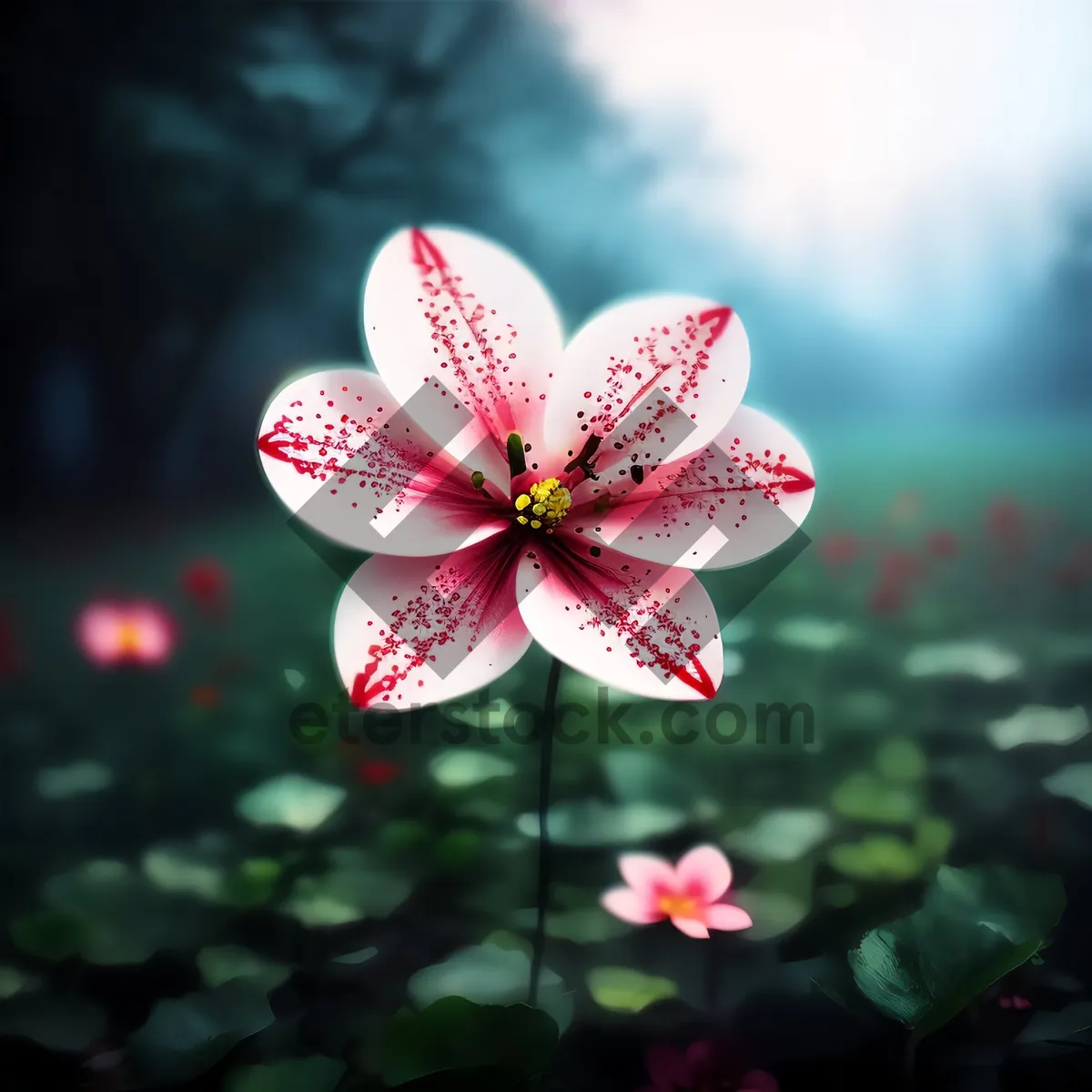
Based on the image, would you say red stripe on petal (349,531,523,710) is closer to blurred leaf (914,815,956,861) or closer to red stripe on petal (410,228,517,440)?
red stripe on petal (410,228,517,440)

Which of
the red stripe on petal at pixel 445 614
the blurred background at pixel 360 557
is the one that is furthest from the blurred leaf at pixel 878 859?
the red stripe on petal at pixel 445 614

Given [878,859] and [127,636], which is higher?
[127,636]

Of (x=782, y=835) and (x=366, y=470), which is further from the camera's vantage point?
(x=782, y=835)

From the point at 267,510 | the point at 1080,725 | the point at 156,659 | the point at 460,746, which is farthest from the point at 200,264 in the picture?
the point at 1080,725

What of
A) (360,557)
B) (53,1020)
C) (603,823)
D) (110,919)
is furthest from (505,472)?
(53,1020)

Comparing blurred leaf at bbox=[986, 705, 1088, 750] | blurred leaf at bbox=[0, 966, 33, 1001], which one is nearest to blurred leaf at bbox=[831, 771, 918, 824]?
blurred leaf at bbox=[986, 705, 1088, 750]

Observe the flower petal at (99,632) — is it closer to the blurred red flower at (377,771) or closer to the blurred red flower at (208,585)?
the blurred red flower at (208,585)

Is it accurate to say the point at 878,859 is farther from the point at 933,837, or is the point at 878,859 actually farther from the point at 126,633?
the point at 126,633
